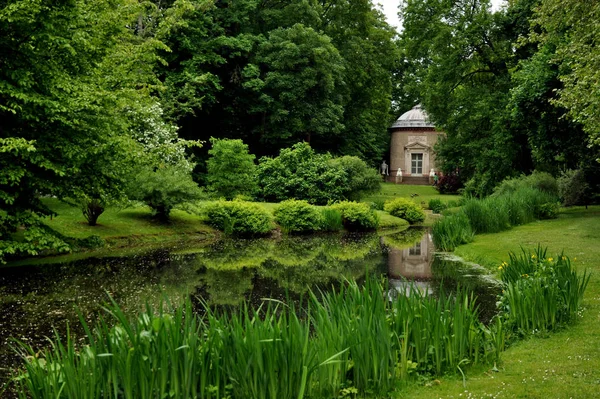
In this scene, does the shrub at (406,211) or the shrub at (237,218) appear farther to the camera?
the shrub at (406,211)

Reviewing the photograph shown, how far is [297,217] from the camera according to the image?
22.8 meters

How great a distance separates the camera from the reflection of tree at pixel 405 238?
770 inches

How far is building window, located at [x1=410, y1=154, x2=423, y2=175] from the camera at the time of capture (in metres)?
52.8

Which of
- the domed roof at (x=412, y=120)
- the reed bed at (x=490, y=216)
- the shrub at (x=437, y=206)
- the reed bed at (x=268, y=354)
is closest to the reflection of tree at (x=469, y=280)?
the reed bed at (x=490, y=216)

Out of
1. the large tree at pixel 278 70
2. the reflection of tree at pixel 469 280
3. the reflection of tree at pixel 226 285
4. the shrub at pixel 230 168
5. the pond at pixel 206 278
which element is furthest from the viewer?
the large tree at pixel 278 70

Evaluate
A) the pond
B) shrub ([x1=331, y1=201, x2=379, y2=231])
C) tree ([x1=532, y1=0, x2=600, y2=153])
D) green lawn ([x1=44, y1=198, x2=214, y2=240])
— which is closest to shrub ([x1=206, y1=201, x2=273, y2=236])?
green lawn ([x1=44, y1=198, x2=214, y2=240])

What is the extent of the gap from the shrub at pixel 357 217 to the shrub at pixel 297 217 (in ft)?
5.90

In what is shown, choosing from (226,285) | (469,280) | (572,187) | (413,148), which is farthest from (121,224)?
(413,148)

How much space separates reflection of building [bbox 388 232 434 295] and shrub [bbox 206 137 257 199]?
10.2 meters

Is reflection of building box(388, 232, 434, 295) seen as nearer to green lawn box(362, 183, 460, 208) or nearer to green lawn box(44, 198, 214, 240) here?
green lawn box(44, 198, 214, 240)

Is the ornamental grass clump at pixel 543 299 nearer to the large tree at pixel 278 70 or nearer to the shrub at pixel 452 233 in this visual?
the shrub at pixel 452 233

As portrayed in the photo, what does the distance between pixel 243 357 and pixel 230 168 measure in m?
22.8

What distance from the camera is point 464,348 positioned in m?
5.50

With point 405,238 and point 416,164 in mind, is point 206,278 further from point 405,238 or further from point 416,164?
point 416,164
